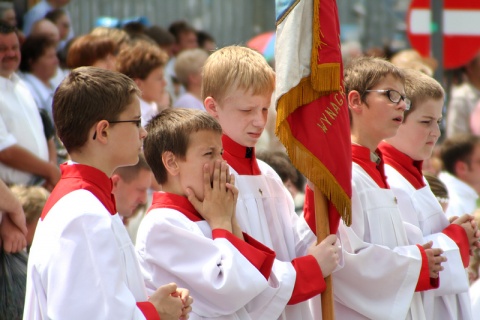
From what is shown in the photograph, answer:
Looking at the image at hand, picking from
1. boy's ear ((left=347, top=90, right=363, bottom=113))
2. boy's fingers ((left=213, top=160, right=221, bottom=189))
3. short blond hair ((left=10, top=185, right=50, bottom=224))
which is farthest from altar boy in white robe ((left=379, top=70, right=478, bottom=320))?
short blond hair ((left=10, top=185, right=50, bottom=224))

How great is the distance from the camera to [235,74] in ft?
14.9

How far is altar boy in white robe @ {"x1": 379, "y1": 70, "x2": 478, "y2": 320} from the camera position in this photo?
521cm

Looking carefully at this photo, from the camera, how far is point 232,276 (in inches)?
158

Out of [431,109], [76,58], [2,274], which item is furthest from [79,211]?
[76,58]

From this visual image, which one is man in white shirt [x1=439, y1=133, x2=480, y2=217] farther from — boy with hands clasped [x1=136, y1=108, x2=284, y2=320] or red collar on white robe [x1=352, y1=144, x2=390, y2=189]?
boy with hands clasped [x1=136, y1=108, x2=284, y2=320]

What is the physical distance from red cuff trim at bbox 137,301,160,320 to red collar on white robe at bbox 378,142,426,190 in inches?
83.4

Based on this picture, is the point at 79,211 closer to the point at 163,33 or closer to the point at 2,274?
the point at 2,274

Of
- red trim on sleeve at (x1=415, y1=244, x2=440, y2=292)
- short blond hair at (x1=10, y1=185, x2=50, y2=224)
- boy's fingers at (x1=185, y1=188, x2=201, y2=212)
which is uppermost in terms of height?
boy's fingers at (x1=185, y1=188, x2=201, y2=212)

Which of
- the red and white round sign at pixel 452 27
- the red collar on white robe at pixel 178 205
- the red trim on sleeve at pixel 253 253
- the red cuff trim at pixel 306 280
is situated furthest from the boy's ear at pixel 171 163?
the red and white round sign at pixel 452 27

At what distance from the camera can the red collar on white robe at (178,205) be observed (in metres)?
4.23

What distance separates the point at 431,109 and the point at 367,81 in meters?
0.55

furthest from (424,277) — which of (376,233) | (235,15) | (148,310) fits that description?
(235,15)

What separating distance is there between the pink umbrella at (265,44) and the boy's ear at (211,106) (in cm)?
651

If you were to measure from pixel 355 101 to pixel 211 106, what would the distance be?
83 cm
